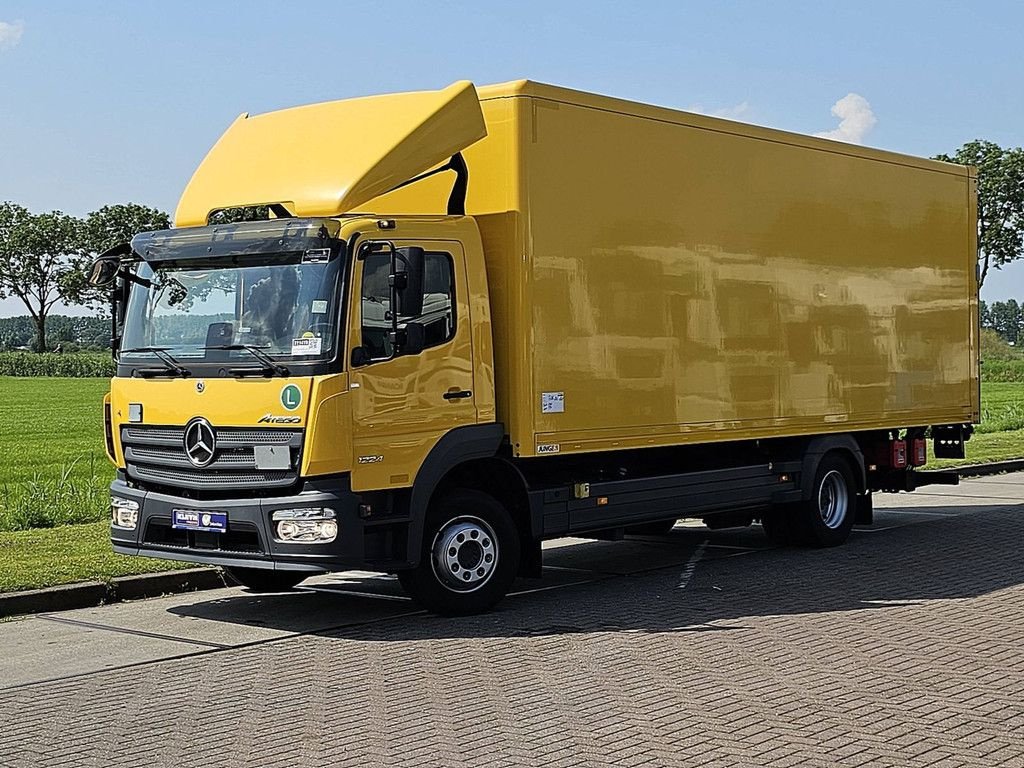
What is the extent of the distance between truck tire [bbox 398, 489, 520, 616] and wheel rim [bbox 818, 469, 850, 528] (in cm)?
450

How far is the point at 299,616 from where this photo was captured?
10.7 meters

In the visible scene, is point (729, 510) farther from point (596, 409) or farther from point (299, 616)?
point (299, 616)

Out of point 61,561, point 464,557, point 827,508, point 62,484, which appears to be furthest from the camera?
point 62,484

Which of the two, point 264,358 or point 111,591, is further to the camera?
point 111,591

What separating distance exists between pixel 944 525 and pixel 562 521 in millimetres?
6583

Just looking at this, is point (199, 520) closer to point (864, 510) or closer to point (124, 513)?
point (124, 513)

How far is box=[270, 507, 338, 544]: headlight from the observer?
9625 mm

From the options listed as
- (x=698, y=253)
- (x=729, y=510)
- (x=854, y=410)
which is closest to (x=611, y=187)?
(x=698, y=253)

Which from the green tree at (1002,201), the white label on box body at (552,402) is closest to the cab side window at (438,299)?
the white label on box body at (552,402)

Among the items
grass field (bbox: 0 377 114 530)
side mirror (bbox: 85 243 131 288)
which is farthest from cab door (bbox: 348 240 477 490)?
grass field (bbox: 0 377 114 530)

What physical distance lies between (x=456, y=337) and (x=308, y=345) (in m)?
1.19

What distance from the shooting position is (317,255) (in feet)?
31.9

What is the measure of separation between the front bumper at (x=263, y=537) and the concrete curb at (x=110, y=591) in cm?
108

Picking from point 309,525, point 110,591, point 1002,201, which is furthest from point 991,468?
point 1002,201
